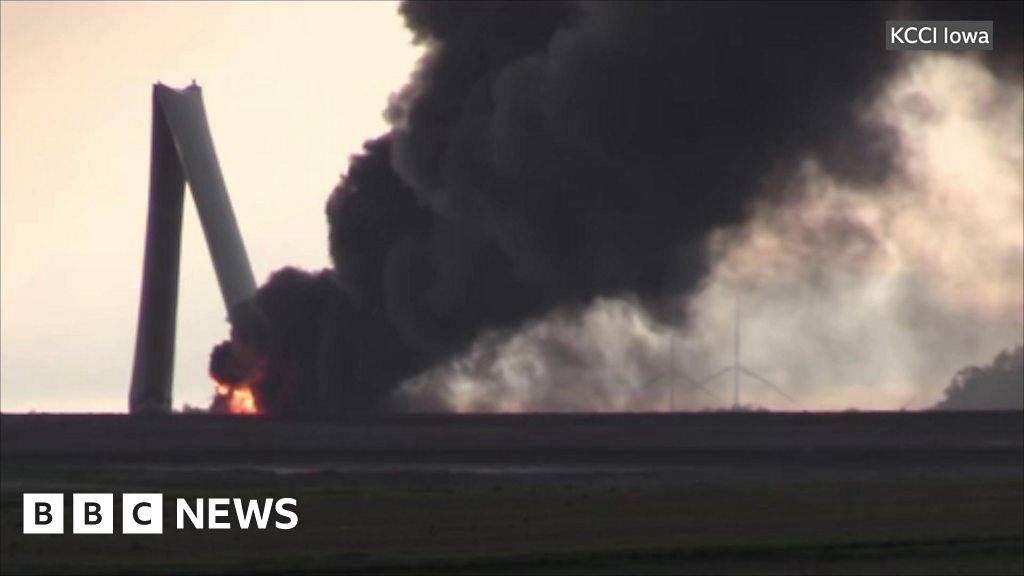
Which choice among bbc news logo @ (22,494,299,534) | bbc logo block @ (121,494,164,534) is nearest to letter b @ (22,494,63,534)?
bbc news logo @ (22,494,299,534)

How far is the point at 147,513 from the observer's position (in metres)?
56.3

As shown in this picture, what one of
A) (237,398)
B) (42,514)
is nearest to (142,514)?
(42,514)

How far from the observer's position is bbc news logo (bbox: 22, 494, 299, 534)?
176 ft

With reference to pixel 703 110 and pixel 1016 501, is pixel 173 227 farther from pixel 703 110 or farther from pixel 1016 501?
pixel 1016 501

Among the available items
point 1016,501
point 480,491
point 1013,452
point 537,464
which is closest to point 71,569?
point 480,491

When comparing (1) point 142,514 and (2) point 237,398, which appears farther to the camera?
(2) point 237,398

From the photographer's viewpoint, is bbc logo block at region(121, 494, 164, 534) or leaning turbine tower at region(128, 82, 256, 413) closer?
bbc logo block at region(121, 494, 164, 534)

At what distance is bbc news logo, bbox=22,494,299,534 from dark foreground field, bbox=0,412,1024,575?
0.53 m

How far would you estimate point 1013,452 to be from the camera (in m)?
82.9

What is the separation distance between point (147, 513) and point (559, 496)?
33.9 feet

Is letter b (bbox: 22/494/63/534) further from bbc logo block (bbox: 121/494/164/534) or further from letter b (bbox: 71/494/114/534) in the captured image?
bbc logo block (bbox: 121/494/164/534)

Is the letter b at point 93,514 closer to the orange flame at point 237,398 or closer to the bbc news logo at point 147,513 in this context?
the bbc news logo at point 147,513

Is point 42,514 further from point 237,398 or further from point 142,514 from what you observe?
point 237,398

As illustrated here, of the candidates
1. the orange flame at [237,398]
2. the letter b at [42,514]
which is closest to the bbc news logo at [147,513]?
the letter b at [42,514]
